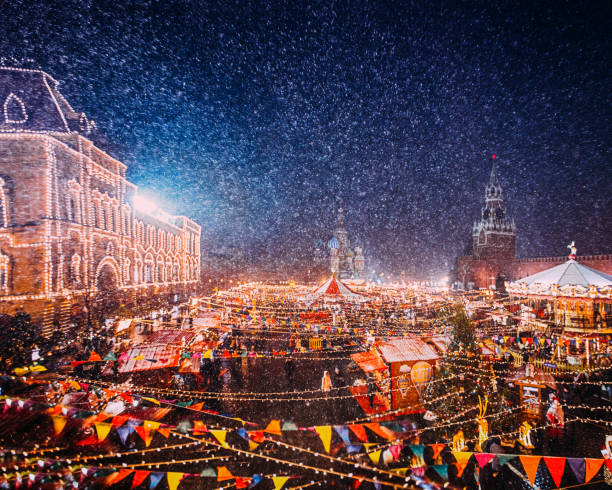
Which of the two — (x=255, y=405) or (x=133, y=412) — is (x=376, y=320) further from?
(x=133, y=412)

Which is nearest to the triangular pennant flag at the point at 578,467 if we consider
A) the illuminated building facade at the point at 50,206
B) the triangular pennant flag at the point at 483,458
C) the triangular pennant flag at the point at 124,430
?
the triangular pennant flag at the point at 483,458

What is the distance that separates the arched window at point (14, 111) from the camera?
50.1 ft

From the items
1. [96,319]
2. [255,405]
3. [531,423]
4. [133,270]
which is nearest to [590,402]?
[531,423]

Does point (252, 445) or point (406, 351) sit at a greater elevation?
Result: point (406, 351)

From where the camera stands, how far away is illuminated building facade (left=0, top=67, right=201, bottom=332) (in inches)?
582

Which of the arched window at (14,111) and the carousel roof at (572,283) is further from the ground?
the arched window at (14,111)

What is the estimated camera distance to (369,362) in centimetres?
926

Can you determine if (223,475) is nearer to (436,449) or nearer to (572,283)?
(436,449)

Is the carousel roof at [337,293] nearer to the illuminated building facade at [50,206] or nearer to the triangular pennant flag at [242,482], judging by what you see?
the triangular pennant flag at [242,482]

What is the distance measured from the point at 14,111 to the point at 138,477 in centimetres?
2035

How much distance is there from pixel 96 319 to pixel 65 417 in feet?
47.6

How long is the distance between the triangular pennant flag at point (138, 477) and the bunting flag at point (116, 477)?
0.12 meters

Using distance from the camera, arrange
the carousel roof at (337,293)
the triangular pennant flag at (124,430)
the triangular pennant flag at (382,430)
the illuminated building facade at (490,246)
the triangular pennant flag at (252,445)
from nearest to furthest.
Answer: the triangular pennant flag at (124,430) < the triangular pennant flag at (382,430) < the triangular pennant flag at (252,445) < the carousel roof at (337,293) < the illuminated building facade at (490,246)

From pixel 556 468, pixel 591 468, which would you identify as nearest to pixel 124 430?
pixel 556 468
